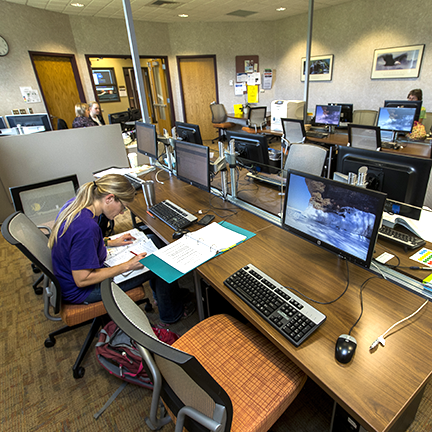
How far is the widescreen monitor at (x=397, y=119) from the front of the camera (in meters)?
3.54

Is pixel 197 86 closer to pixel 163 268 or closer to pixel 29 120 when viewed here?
pixel 29 120

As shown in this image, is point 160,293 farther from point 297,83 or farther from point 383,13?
point 297,83

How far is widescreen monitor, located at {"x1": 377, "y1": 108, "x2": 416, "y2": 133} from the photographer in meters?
3.54

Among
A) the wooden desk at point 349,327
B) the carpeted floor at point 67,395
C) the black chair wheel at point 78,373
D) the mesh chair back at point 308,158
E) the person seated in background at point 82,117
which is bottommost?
the carpeted floor at point 67,395

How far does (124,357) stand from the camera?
5.04ft

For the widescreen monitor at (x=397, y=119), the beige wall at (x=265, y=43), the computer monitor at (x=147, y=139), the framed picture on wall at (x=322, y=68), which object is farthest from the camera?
the framed picture on wall at (x=322, y=68)

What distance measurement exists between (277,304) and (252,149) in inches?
57.4

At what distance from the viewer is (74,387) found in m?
1.62

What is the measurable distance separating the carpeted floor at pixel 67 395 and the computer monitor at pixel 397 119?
331 centimetres

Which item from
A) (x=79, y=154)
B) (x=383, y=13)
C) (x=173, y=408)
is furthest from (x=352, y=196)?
(x=383, y=13)

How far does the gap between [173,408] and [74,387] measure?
1037 millimetres

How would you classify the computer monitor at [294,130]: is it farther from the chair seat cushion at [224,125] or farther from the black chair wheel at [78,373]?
the black chair wheel at [78,373]

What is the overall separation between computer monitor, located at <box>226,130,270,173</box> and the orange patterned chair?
4.23 feet

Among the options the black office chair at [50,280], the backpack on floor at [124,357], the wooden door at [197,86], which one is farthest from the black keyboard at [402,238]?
the wooden door at [197,86]
